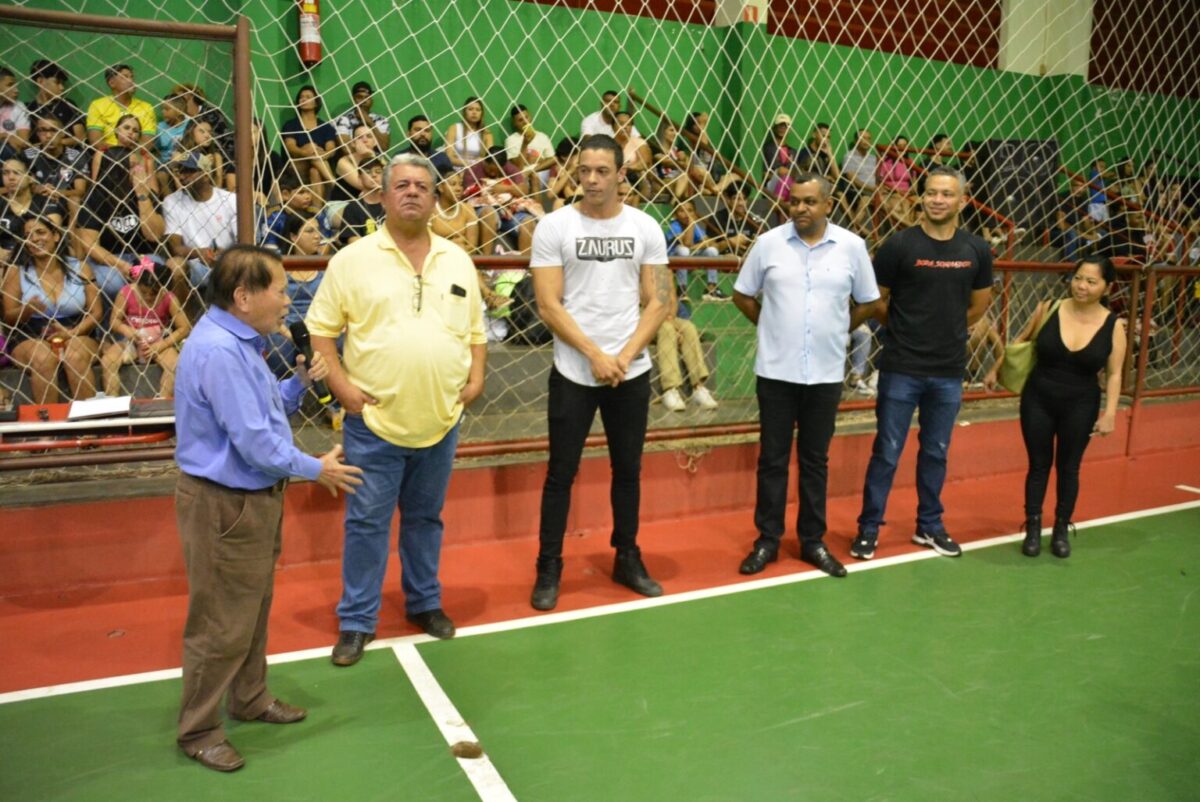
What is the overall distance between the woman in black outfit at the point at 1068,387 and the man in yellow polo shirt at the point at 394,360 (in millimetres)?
2781

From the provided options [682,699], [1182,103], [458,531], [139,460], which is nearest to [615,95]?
[458,531]

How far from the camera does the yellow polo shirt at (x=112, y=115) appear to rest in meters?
5.78

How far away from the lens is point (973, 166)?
9617 millimetres

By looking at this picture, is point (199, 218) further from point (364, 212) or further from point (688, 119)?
point (688, 119)

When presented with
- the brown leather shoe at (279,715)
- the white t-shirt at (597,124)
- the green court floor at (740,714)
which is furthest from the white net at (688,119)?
the brown leather shoe at (279,715)

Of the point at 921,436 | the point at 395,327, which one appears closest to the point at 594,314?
the point at 395,327

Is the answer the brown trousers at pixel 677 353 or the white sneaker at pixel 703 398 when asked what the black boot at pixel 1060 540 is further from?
the brown trousers at pixel 677 353

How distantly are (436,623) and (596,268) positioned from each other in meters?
1.48

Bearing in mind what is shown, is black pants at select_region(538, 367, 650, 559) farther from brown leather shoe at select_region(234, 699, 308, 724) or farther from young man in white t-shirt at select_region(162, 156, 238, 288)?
young man in white t-shirt at select_region(162, 156, 238, 288)

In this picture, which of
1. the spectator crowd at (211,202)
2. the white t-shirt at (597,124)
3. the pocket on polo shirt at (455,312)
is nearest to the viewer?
the pocket on polo shirt at (455,312)

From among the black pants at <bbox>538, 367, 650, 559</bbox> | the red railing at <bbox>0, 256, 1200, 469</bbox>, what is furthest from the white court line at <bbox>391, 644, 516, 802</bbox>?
the red railing at <bbox>0, 256, 1200, 469</bbox>

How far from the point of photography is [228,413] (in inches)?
99.3

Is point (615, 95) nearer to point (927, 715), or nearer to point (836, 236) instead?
point (836, 236)

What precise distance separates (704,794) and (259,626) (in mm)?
1388
